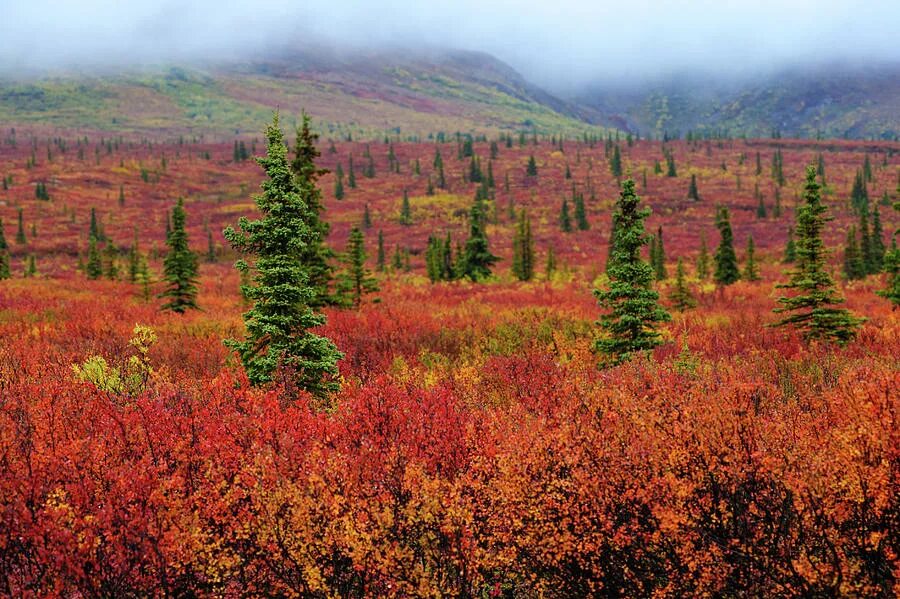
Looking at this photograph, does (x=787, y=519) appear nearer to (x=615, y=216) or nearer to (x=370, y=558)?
(x=370, y=558)

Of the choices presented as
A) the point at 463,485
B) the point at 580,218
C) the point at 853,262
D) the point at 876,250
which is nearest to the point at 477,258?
the point at 853,262

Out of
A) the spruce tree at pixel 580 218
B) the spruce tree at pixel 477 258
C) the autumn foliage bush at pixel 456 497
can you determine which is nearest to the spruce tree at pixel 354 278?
the spruce tree at pixel 477 258

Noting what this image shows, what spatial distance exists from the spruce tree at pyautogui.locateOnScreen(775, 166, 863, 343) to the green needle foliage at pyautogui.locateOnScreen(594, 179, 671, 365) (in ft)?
13.7

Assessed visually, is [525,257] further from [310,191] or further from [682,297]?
[310,191]

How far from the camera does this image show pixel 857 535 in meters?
5.86

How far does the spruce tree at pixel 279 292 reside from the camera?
11.7 meters

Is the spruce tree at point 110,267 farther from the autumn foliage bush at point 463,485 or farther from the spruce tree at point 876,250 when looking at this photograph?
the spruce tree at point 876,250

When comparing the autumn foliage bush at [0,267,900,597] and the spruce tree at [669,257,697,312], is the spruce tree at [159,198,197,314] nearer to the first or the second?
the autumn foliage bush at [0,267,900,597]

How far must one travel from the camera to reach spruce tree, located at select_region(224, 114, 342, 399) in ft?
38.4

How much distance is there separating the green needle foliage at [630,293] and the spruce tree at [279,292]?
7.04 m

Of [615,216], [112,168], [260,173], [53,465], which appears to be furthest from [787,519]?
[112,168]

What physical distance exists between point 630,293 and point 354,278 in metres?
14.9

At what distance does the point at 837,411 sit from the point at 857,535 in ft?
7.36

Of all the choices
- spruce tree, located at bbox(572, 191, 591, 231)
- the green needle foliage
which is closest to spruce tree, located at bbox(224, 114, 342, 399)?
the green needle foliage
